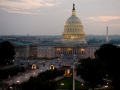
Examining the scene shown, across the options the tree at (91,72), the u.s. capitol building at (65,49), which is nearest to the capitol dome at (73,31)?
the u.s. capitol building at (65,49)

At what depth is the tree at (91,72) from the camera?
42.3m

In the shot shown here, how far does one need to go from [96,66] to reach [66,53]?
74.9m

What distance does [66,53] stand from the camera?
11812 cm

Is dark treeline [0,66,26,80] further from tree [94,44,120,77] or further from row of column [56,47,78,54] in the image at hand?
row of column [56,47,78,54]

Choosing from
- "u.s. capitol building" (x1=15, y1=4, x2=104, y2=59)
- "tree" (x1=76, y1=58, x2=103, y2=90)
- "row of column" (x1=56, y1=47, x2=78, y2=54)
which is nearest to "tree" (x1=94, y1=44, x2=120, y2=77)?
"tree" (x1=76, y1=58, x2=103, y2=90)

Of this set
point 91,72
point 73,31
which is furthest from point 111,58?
point 73,31

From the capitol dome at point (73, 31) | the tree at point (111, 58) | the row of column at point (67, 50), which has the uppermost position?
the capitol dome at point (73, 31)

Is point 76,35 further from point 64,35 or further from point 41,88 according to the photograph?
point 41,88

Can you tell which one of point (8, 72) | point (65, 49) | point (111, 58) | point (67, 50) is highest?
point (111, 58)

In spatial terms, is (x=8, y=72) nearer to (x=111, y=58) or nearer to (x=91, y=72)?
(x=91, y=72)

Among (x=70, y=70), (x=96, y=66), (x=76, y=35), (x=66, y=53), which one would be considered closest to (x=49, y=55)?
(x=66, y=53)

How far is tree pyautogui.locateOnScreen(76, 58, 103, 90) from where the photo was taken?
42312 mm

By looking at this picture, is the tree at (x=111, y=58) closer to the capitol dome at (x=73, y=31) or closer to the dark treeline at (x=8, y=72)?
the dark treeline at (x=8, y=72)

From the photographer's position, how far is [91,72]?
42.8 meters
